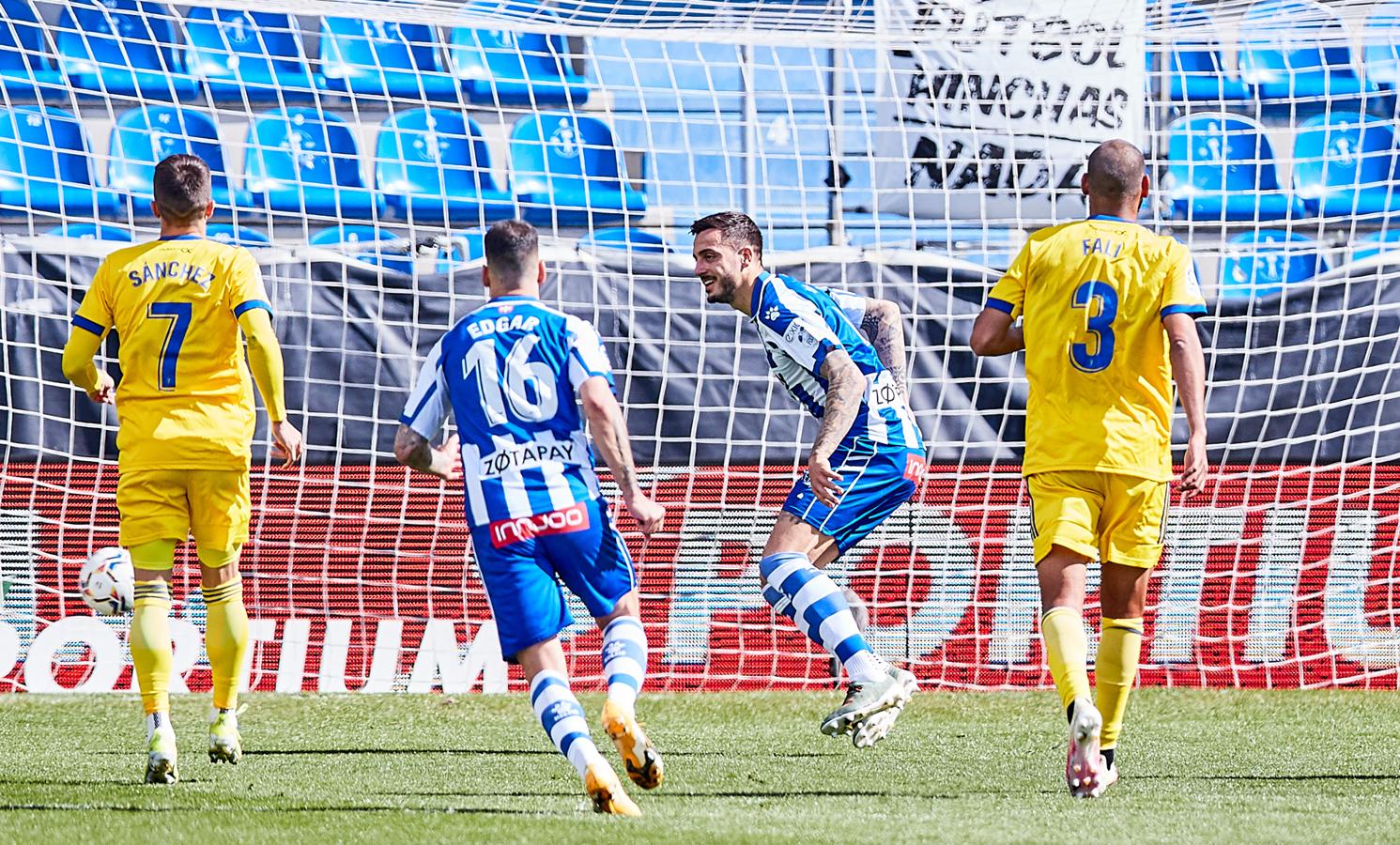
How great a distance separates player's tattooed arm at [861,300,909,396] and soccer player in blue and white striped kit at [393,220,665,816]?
78.3 inches

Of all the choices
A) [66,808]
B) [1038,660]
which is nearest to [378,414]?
[1038,660]

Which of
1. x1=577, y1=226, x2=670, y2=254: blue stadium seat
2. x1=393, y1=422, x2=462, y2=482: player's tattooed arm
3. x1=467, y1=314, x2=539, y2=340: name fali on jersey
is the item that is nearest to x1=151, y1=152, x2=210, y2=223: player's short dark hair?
x1=393, y1=422, x2=462, y2=482: player's tattooed arm

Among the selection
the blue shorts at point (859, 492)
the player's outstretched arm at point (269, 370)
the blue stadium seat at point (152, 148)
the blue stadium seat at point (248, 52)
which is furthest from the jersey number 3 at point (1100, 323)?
the blue stadium seat at point (152, 148)

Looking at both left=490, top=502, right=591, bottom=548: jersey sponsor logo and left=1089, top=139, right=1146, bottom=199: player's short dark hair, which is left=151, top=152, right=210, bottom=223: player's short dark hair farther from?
left=1089, top=139, right=1146, bottom=199: player's short dark hair

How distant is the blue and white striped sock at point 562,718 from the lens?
4090mm

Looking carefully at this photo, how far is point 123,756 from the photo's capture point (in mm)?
5797

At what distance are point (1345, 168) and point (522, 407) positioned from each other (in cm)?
869

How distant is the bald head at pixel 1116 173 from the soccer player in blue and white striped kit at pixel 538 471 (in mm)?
1533

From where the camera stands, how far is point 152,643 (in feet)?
16.7

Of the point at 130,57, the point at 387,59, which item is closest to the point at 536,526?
the point at 387,59

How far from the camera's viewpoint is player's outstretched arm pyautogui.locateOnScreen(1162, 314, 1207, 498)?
Result: 4.63m

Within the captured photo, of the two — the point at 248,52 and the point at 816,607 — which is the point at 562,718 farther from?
the point at 248,52

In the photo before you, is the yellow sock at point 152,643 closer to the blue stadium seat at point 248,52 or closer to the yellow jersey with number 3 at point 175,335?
the yellow jersey with number 3 at point 175,335

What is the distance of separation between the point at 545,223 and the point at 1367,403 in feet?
16.6
